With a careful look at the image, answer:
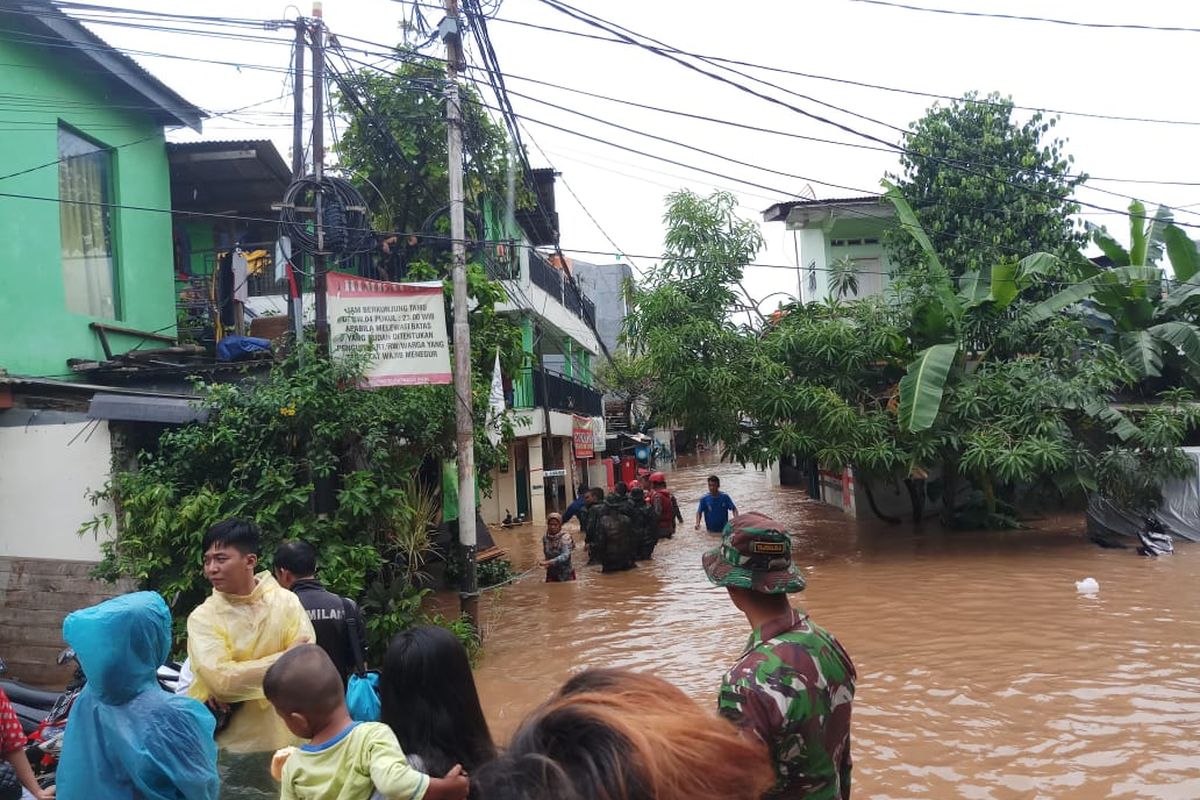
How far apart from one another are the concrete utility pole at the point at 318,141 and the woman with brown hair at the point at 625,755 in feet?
27.6

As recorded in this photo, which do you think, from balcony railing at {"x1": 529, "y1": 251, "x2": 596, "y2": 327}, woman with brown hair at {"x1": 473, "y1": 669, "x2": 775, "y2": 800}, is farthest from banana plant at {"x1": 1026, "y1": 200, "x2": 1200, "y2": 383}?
woman with brown hair at {"x1": 473, "y1": 669, "x2": 775, "y2": 800}

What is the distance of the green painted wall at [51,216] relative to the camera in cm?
1010

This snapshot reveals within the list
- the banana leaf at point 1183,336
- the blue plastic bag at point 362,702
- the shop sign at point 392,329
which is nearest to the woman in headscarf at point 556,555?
the shop sign at point 392,329

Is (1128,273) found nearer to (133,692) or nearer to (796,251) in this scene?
(796,251)

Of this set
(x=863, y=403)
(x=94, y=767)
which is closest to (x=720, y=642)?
(x=863, y=403)

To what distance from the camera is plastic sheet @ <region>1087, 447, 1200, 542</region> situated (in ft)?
50.4

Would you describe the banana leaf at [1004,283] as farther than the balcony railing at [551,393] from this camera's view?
No

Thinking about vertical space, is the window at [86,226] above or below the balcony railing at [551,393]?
above

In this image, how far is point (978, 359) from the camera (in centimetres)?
1702

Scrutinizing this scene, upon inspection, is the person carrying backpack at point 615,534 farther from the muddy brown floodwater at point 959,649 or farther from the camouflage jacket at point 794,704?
the camouflage jacket at point 794,704

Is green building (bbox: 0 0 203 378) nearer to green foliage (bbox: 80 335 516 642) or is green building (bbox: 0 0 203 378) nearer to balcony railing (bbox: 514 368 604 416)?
green foliage (bbox: 80 335 516 642)

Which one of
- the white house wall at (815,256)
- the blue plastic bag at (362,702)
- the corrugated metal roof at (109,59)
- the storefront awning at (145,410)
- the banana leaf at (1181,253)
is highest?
the corrugated metal roof at (109,59)

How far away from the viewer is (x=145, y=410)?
27.2 ft

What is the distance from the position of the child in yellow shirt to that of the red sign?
21.8m
